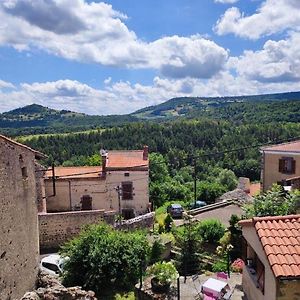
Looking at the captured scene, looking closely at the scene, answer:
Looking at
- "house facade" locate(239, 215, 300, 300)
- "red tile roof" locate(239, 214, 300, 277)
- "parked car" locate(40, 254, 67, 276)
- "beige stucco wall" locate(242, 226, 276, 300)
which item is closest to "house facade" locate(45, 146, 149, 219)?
"parked car" locate(40, 254, 67, 276)

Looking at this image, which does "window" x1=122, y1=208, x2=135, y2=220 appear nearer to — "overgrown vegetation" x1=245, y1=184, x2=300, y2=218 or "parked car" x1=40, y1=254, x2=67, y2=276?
"parked car" x1=40, y1=254, x2=67, y2=276

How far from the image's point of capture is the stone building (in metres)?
14.2

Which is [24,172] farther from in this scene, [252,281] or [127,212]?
[127,212]

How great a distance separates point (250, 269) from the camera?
9.76m

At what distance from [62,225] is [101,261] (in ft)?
28.0

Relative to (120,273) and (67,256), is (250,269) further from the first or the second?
(67,256)

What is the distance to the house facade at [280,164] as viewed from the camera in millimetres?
27605

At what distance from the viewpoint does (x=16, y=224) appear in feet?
51.9

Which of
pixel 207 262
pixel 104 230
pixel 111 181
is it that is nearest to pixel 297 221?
pixel 207 262

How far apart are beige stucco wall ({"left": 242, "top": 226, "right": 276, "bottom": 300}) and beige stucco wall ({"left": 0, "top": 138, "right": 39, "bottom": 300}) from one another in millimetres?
8497

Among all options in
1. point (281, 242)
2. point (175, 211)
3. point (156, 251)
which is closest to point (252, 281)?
point (281, 242)

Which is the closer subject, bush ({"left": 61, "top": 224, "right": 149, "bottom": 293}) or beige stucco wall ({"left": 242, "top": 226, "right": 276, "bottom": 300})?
beige stucco wall ({"left": 242, "top": 226, "right": 276, "bottom": 300})

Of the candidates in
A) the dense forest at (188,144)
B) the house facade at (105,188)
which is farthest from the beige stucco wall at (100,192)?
the dense forest at (188,144)

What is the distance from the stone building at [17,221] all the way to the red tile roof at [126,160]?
43.4ft
